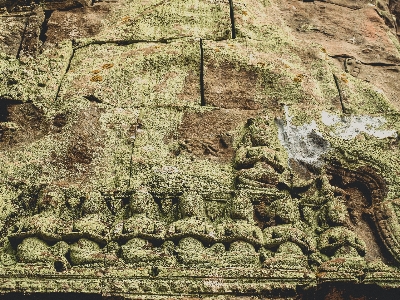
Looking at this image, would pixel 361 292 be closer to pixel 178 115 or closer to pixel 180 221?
pixel 180 221

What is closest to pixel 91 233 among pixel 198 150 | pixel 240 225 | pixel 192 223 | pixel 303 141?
pixel 192 223

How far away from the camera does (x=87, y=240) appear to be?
4094 mm

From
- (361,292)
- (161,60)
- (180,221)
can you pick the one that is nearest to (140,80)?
(161,60)

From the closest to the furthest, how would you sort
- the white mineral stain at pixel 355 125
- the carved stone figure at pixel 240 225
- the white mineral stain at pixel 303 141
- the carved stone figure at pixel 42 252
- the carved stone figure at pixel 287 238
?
the carved stone figure at pixel 42 252, the carved stone figure at pixel 287 238, the carved stone figure at pixel 240 225, the white mineral stain at pixel 303 141, the white mineral stain at pixel 355 125

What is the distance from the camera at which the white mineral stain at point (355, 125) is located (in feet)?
17.2

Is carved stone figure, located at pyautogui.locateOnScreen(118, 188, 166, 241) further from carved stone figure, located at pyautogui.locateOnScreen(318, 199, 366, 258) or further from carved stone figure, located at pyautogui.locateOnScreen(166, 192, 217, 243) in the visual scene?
carved stone figure, located at pyautogui.locateOnScreen(318, 199, 366, 258)

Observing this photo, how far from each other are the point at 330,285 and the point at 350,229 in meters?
0.59

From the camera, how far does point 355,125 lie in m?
5.32

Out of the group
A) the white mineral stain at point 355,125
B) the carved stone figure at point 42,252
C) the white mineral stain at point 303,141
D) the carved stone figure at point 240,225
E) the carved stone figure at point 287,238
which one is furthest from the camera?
the white mineral stain at point 355,125

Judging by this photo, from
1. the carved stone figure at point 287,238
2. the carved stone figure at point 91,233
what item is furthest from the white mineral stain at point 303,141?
the carved stone figure at point 91,233

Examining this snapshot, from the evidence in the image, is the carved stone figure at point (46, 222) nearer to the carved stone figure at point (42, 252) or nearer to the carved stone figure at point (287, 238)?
the carved stone figure at point (42, 252)

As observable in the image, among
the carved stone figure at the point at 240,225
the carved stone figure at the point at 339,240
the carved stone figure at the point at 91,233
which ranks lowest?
the carved stone figure at the point at 339,240

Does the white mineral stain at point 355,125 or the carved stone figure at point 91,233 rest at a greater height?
the carved stone figure at point 91,233

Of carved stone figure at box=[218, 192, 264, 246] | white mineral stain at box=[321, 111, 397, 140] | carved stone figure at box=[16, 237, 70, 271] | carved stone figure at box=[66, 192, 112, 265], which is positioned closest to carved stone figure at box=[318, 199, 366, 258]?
carved stone figure at box=[218, 192, 264, 246]
